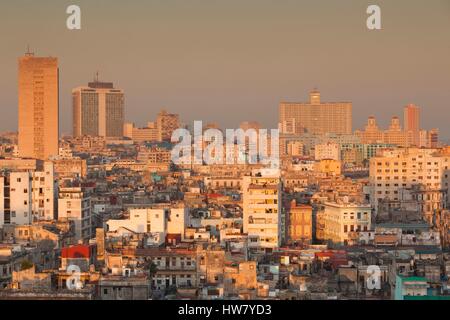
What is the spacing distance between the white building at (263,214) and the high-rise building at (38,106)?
1149 cm

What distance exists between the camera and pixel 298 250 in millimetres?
10469

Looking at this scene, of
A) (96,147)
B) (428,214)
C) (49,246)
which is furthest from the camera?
(96,147)

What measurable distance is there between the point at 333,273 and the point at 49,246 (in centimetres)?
296

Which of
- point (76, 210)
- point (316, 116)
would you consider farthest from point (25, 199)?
point (316, 116)

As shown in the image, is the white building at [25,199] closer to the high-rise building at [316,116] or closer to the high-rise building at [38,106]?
the high-rise building at [316,116]

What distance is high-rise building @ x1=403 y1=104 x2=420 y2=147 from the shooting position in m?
19.5

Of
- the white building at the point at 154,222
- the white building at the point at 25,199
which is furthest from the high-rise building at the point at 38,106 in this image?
the white building at the point at 154,222

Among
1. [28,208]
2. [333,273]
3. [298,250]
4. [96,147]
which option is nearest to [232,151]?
[96,147]

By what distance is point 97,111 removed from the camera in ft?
99.0

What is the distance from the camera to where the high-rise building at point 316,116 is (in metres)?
23.2

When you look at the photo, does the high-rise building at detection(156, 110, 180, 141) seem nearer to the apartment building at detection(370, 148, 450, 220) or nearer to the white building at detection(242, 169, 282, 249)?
the apartment building at detection(370, 148, 450, 220)

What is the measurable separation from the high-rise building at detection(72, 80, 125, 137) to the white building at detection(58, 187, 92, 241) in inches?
419

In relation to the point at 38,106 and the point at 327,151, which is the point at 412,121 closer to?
the point at 327,151
